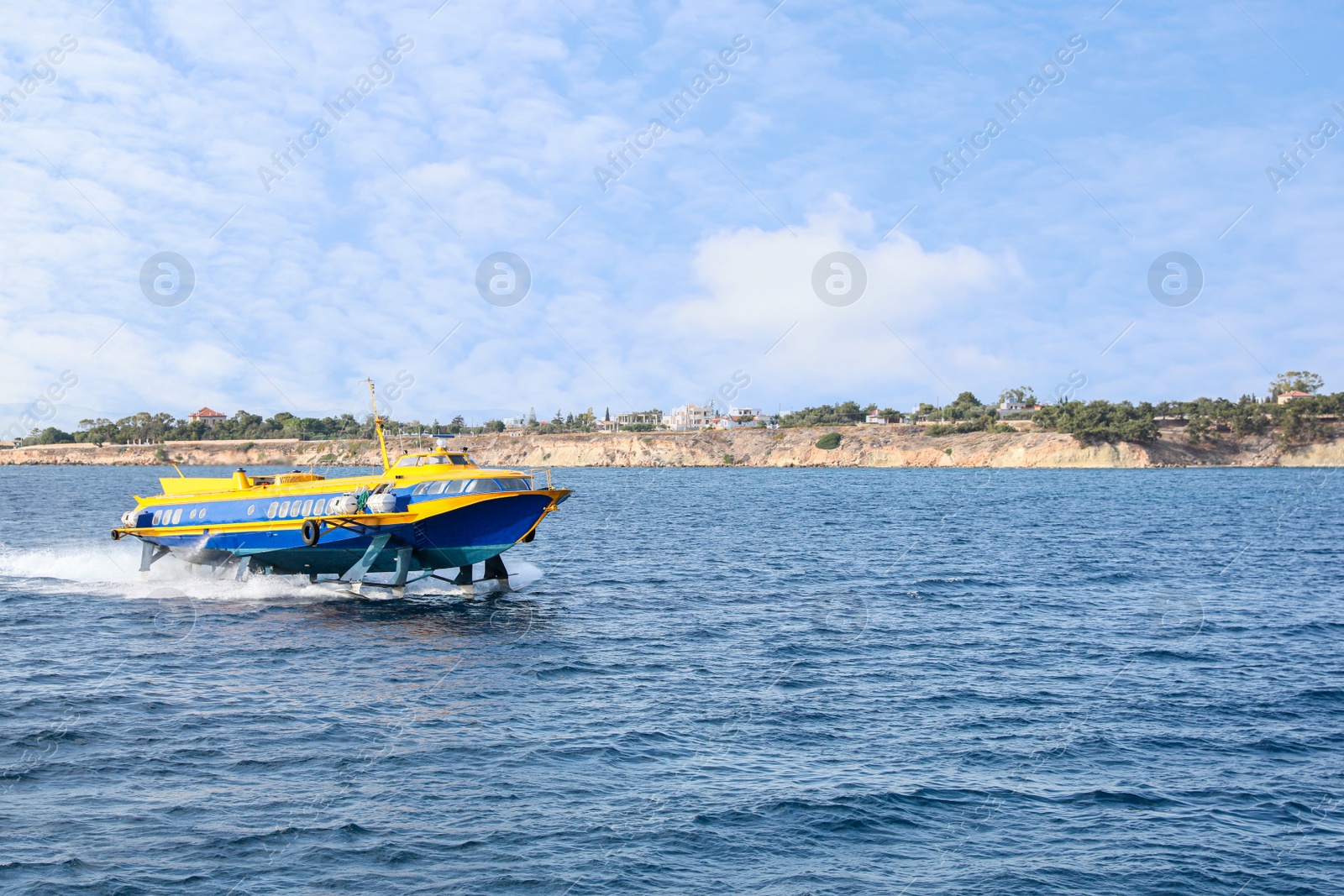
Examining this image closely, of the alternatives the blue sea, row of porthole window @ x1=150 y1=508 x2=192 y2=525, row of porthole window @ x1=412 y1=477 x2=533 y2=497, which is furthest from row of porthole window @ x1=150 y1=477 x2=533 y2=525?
row of porthole window @ x1=150 y1=508 x2=192 y2=525

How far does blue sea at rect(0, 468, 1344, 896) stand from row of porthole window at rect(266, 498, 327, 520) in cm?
349

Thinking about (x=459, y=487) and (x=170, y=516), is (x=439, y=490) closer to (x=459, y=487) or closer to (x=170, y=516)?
(x=459, y=487)

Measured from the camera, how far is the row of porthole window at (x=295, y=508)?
36.4m

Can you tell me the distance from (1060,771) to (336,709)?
1530cm

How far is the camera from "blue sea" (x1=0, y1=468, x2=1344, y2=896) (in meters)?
13.6

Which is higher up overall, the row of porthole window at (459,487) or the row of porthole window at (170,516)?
the row of porthole window at (459,487)

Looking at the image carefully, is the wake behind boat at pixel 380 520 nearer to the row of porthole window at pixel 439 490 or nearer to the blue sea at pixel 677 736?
the row of porthole window at pixel 439 490

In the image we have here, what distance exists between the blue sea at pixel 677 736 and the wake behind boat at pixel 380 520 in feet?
5.02

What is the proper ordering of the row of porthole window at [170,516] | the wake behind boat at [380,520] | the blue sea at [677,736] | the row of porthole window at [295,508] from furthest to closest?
the row of porthole window at [170,516] → the row of porthole window at [295,508] → the wake behind boat at [380,520] → the blue sea at [677,736]

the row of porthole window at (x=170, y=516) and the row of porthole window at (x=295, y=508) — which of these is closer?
the row of porthole window at (x=295, y=508)

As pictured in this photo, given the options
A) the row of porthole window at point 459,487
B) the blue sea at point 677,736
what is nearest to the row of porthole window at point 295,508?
the blue sea at point 677,736

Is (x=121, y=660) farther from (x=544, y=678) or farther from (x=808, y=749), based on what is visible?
(x=808, y=749)

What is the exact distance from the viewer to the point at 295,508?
37188 mm

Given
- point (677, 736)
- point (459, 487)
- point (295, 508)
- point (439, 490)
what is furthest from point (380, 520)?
point (677, 736)
